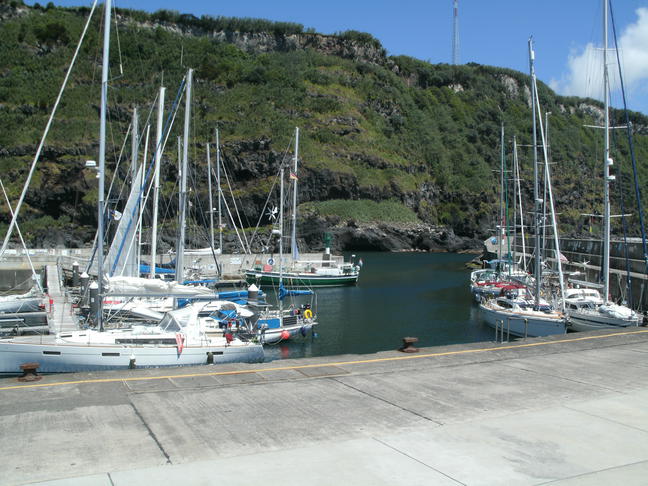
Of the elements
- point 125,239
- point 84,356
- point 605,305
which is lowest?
point 84,356

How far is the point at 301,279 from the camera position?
2446 inches

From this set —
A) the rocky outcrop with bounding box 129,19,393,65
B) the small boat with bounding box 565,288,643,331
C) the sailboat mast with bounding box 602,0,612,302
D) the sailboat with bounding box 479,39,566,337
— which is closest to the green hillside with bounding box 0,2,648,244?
the rocky outcrop with bounding box 129,19,393,65

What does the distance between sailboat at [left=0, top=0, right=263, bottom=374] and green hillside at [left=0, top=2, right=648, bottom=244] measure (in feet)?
231

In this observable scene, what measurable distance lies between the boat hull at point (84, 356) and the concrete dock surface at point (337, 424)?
8.86 metres

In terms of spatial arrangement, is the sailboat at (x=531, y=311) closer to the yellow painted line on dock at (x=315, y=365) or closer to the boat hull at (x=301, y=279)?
the yellow painted line on dock at (x=315, y=365)

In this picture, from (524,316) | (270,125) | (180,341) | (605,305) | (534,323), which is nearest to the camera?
(180,341)

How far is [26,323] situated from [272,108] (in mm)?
110587

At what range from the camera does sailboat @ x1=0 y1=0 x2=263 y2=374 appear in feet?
70.5

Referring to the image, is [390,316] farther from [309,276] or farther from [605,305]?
[309,276]

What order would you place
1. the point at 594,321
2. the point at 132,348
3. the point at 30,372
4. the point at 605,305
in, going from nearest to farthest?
the point at 30,372, the point at 132,348, the point at 594,321, the point at 605,305

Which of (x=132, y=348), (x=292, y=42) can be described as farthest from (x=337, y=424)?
(x=292, y=42)

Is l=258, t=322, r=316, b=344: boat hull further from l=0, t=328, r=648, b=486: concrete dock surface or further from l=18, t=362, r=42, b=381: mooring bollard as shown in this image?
l=18, t=362, r=42, b=381: mooring bollard

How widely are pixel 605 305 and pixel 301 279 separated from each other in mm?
33875

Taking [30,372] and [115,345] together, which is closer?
[30,372]
